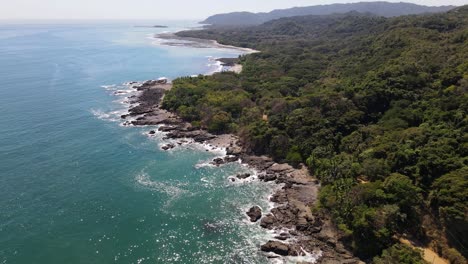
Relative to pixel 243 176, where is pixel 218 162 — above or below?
above

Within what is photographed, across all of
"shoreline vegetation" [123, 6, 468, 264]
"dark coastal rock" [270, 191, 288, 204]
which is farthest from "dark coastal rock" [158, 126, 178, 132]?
"dark coastal rock" [270, 191, 288, 204]

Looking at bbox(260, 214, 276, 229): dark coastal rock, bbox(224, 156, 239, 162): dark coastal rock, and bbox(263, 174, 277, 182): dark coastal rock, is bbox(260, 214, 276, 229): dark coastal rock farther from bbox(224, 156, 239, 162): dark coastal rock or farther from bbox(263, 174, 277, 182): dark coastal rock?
bbox(224, 156, 239, 162): dark coastal rock

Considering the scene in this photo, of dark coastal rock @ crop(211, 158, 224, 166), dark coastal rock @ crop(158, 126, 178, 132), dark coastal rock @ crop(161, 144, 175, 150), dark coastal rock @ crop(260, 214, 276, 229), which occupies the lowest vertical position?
dark coastal rock @ crop(260, 214, 276, 229)

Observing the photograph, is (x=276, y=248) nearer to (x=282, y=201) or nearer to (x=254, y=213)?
(x=254, y=213)

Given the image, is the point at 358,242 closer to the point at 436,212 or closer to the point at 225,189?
the point at 436,212

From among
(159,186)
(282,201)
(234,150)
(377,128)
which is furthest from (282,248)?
(377,128)

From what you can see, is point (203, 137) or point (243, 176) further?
point (203, 137)

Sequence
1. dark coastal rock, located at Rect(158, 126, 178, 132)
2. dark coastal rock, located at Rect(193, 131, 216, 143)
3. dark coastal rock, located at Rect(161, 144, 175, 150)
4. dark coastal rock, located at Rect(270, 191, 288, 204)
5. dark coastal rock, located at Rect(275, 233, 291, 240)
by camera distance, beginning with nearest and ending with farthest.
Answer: dark coastal rock, located at Rect(275, 233, 291, 240)
dark coastal rock, located at Rect(270, 191, 288, 204)
dark coastal rock, located at Rect(161, 144, 175, 150)
dark coastal rock, located at Rect(193, 131, 216, 143)
dark coastal rock, located at Rect(158, 126, 178, 132)
